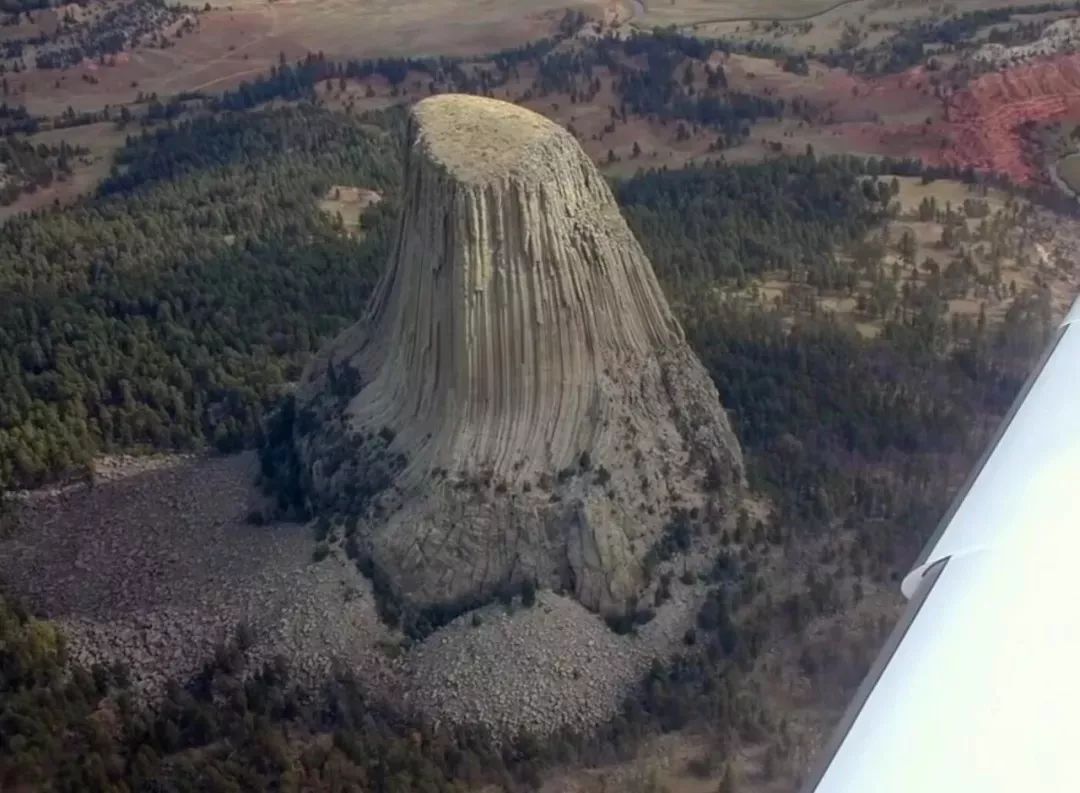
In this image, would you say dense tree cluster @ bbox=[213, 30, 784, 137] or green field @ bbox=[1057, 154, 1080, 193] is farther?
dense tree cluster @ bbox=[213, 30, 784, 137]

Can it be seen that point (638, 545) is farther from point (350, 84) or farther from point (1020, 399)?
point (350, 84)

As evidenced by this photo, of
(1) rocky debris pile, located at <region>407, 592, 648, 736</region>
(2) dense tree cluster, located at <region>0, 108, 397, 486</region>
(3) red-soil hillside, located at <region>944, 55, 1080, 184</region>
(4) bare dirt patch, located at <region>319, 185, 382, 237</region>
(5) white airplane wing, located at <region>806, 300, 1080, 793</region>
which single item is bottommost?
(1) rocky debris pile, located at <region>407, 592, 648, 736</region>

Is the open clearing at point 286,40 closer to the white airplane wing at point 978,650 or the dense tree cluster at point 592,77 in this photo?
the dense tree cluster at point 592,77

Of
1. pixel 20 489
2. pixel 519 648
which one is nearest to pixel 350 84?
pixel 20 489

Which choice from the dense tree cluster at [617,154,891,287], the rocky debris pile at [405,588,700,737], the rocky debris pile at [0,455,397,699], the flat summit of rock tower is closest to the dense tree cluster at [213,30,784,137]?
the dense tree cluster at [617,154,891,287]

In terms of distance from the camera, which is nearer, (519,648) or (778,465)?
(519,648)

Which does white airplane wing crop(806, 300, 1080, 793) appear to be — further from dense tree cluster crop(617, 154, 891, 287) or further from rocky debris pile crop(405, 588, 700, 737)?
dense tree cluster crop(617, 154, 891, 287)

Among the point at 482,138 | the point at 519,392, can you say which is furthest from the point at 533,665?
the point at 482,138
